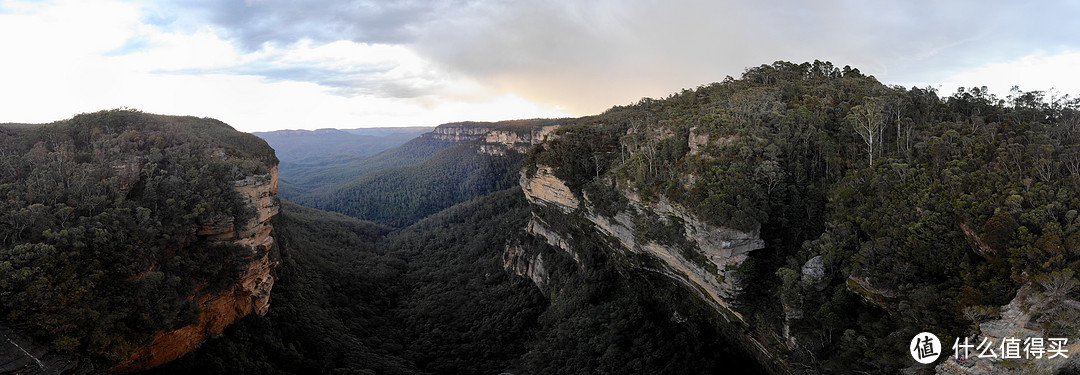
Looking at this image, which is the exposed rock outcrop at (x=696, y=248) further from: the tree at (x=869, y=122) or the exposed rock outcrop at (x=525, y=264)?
the exposed rock outcrop at (x=525, y=264)

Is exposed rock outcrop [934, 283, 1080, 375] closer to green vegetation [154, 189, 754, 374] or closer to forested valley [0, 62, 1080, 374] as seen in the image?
forested valley [0, 62, 1080, 374]

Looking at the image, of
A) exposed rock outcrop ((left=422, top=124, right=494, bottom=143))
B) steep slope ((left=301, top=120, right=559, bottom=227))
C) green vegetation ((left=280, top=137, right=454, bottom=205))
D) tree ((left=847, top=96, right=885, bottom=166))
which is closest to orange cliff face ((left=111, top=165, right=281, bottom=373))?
tree ((left=847, top=96, right=885, bottom=166))

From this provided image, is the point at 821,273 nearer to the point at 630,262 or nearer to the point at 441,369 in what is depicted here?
the point at 630,262

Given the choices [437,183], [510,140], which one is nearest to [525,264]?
[510,140]

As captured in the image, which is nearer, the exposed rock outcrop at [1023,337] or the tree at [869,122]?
the exposed rock outcrop at [1023,337]

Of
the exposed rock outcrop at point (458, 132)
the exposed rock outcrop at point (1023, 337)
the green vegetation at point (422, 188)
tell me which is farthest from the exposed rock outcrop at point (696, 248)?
the exposed rock outcrop at point (458, 132)

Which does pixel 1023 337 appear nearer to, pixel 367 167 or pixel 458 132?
pixel 458 132
